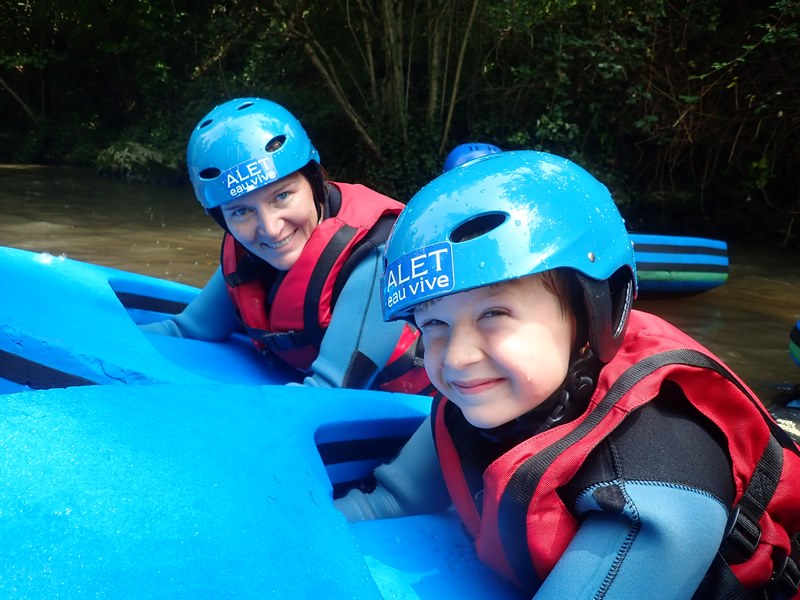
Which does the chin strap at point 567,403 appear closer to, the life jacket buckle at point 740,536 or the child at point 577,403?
the child at point 577,403

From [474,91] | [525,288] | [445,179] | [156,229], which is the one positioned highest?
[445,179]

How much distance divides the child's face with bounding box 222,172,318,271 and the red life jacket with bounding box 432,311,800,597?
1394 mm

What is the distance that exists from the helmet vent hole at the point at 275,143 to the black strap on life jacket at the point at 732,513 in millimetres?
1572

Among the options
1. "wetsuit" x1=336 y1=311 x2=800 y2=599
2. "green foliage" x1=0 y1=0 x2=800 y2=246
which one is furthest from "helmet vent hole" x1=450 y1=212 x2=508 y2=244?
"green foliage" x1=0 y1=0 x2=800 y2=246

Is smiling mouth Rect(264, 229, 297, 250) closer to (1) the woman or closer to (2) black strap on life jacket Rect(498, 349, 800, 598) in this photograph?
(1) the woman

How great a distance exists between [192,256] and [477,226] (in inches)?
228

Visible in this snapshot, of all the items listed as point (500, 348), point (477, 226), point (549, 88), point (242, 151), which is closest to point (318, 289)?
point (242, 151)

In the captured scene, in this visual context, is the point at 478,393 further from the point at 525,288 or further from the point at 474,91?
the point at 474,91

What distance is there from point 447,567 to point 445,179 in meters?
0.71

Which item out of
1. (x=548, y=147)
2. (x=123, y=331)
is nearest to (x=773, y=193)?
(x=548, y=147)

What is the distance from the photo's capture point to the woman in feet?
7.86

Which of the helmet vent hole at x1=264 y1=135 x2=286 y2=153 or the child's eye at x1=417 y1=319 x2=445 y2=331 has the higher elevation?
the helmet vent hole at x1=264 y1=135 x2=286 y2=153

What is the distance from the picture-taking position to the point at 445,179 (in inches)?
53.5

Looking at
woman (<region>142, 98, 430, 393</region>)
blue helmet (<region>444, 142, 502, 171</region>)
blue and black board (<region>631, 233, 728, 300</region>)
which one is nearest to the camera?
woman (<region>142, 98, 430, 393</region>)
